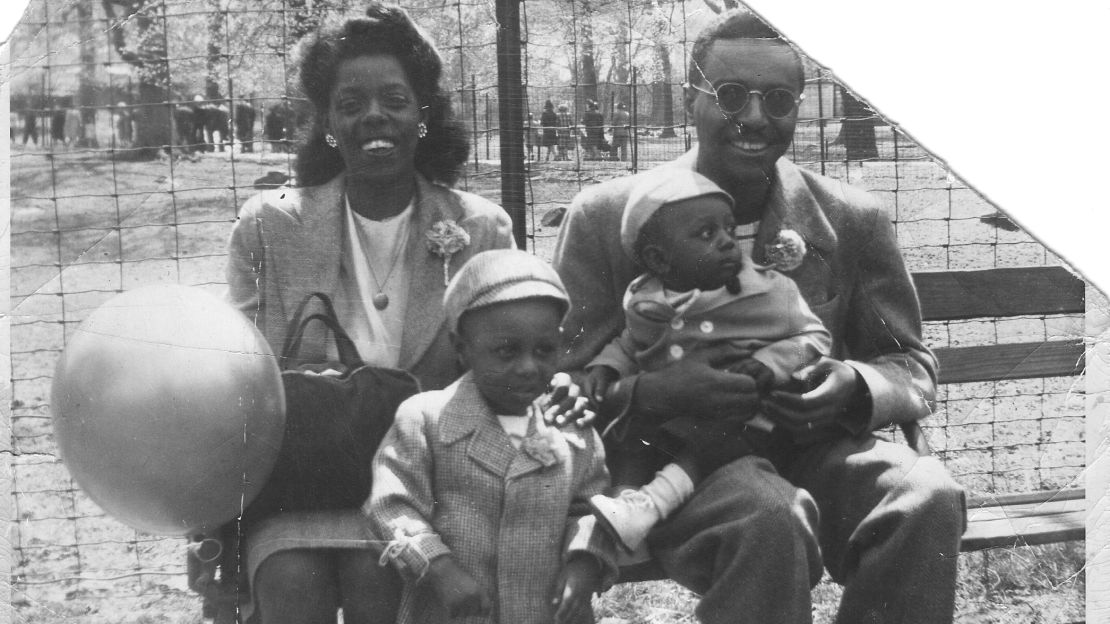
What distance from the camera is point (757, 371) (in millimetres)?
2057

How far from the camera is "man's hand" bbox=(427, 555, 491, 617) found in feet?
6.31

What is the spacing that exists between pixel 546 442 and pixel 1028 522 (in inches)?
35.3

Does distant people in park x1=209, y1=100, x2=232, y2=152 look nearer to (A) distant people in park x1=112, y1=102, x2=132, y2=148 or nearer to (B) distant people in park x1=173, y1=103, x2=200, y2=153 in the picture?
(B) distant people in park x1=173, y1=103, x2=200, y2=153

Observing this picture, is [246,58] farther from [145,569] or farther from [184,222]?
[145,569]

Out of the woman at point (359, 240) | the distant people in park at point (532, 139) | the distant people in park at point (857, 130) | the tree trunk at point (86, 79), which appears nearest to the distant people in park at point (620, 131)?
the distant people in park at point (532, 139)

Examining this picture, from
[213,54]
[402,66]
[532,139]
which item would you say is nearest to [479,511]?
[532,139]

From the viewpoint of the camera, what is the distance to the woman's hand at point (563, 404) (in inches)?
80.0

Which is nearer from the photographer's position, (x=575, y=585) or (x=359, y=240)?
(x=575, y=585)

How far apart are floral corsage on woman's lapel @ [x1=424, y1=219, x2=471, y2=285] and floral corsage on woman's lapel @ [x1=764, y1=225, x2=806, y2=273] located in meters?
0.51

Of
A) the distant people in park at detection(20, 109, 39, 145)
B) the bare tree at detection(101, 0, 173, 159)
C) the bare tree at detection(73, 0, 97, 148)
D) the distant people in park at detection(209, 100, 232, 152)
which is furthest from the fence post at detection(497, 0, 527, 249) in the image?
the distant people in park at detection(20, 109, 39, 145)

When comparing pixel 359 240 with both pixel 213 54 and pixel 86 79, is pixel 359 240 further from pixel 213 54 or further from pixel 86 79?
pixel 86 79

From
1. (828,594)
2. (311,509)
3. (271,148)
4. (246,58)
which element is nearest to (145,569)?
(311,509)

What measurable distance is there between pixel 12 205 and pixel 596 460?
1099mm

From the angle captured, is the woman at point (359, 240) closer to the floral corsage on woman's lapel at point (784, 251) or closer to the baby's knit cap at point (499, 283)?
the baby's knit cap at point (499, 283)
